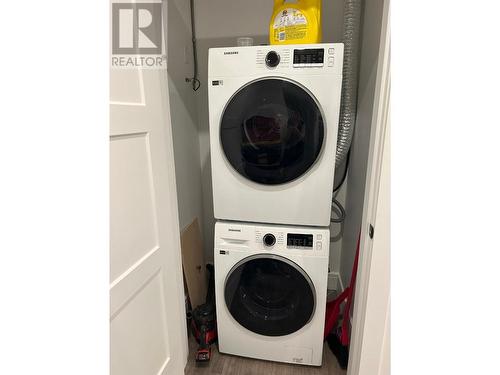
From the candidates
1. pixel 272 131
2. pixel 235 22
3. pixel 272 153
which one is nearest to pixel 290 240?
pixel 272 153

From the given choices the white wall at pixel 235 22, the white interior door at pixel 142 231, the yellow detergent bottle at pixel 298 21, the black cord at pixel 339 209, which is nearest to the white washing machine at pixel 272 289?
the white interior door at pixel 142 231

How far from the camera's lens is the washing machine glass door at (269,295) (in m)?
1.41

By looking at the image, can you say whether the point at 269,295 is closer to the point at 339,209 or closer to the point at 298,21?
the point at 339,209

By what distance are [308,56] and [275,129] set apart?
1.12ft

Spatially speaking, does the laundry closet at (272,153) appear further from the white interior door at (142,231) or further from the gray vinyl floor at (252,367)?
the white interior door at (142,231)

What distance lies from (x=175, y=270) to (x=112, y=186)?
2.07ft

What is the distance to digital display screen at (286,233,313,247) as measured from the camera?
4.52 feet

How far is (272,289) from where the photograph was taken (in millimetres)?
1477

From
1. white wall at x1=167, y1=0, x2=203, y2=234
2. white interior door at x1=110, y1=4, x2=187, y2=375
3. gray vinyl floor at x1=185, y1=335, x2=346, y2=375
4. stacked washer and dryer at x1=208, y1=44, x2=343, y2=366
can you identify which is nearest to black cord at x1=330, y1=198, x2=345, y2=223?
stacked washer and dryer at x1=208, y1=44, x2=343, y2=366

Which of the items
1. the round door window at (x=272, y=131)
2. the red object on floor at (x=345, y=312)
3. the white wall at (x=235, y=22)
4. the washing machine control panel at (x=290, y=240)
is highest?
the white wall at (x=235, y=22)

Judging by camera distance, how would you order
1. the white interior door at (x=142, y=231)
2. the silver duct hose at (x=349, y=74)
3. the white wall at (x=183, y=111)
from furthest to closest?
the white wall at (x=183, y=111)
the silver duct hose at (x=349, y=74)
the white interior door at (x=142, y=231)

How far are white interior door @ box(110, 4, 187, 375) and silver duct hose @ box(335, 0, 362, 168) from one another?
3.24ft
